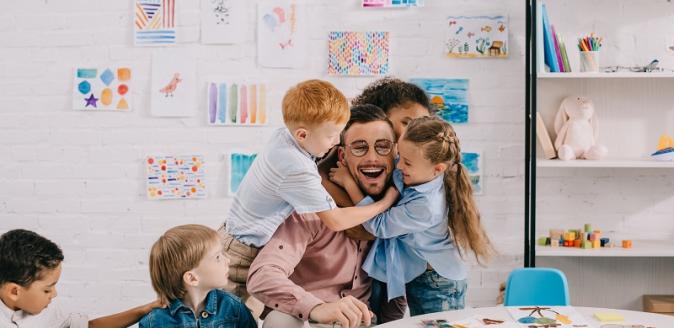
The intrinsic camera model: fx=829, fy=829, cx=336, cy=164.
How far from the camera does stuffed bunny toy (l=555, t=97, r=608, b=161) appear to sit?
3.56 metres

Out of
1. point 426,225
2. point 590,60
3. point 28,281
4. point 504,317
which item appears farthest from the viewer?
point 590,60

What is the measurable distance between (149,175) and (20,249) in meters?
1.78

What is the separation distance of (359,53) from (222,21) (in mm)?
634

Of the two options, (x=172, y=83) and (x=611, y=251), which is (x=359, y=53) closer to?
(x=172, y=83)

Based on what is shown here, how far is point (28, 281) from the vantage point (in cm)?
197

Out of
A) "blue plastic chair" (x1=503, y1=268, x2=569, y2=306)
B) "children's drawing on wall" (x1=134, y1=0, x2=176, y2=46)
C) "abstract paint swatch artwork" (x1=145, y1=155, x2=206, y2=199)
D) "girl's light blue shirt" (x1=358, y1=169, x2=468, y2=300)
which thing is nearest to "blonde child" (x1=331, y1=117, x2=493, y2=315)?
"girl's light blue shirt" (x1=358, y1=169, x2=468, y2=300)

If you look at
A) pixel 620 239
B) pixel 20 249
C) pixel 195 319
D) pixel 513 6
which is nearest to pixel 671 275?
pixel 620 239

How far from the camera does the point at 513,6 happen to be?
3.65m

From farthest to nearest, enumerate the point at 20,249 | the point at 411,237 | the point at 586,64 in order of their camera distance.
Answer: the point at 586,64, the point at 411,237, the point at 20,249

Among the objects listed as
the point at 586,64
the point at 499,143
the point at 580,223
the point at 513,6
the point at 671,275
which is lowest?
the point at 671,275

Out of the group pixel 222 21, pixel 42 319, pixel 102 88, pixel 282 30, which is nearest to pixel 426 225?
pixel 42 319

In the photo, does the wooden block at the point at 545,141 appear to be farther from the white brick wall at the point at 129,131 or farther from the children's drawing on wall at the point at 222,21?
the children's drawing on wall at the point at 222,21

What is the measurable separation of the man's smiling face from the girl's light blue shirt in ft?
0.14

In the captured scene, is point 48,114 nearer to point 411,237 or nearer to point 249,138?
point 249,138
